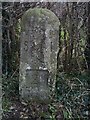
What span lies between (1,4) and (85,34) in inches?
23.1

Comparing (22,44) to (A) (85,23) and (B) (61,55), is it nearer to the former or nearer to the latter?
(B) (61,55)

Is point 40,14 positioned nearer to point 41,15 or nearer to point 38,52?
point 41,15

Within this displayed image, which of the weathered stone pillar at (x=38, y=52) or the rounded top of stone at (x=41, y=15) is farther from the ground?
the rounded top of stone at (x=41, y=15)

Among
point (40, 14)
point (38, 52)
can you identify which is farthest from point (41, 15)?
point (38, 52)

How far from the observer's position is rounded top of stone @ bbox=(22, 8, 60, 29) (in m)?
2.19

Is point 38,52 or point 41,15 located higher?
point 41,15

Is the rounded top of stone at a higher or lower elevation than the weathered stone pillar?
higher

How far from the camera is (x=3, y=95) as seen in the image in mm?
2092

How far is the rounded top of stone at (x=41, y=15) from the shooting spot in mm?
2187

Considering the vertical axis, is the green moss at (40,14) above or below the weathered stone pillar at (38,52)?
above

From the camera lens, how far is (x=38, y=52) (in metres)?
2.21

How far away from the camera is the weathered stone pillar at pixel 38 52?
2191 millimetres

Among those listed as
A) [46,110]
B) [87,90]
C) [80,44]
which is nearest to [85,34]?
[80,44]

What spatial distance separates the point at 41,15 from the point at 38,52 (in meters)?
0.24
